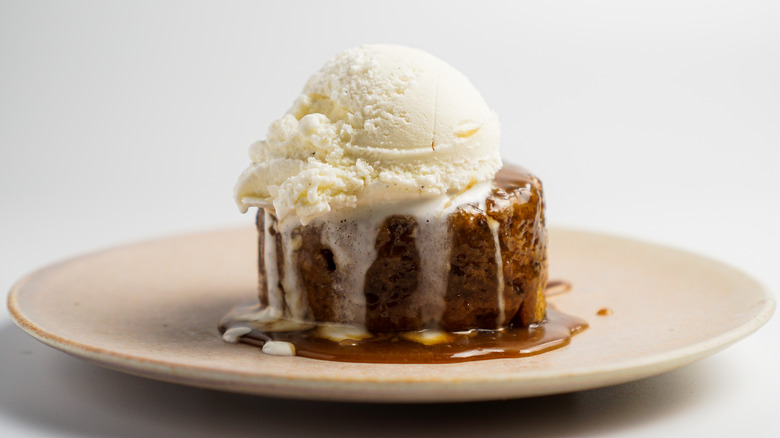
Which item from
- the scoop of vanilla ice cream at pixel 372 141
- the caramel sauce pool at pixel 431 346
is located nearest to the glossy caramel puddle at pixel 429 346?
the caramel sauce pool at pixel 431 346

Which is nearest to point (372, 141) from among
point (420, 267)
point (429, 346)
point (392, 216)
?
point (392, 216)

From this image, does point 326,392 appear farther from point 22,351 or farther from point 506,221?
point 22,351

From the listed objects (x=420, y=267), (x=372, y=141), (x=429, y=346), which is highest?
(x=372, y=141)

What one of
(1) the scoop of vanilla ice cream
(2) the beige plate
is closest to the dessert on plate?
(1) the scoop of vanilla ice cream

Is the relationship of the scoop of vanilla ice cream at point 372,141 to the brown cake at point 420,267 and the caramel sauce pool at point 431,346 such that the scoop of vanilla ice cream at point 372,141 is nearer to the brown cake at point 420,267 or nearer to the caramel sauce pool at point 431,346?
the brown cake at point 420,267

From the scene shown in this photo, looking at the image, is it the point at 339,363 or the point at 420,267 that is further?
the point at 420,267

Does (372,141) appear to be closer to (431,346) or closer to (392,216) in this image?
(392,216)

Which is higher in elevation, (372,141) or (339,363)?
(372,141)

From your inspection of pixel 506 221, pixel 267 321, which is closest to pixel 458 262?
pixel 506 221
